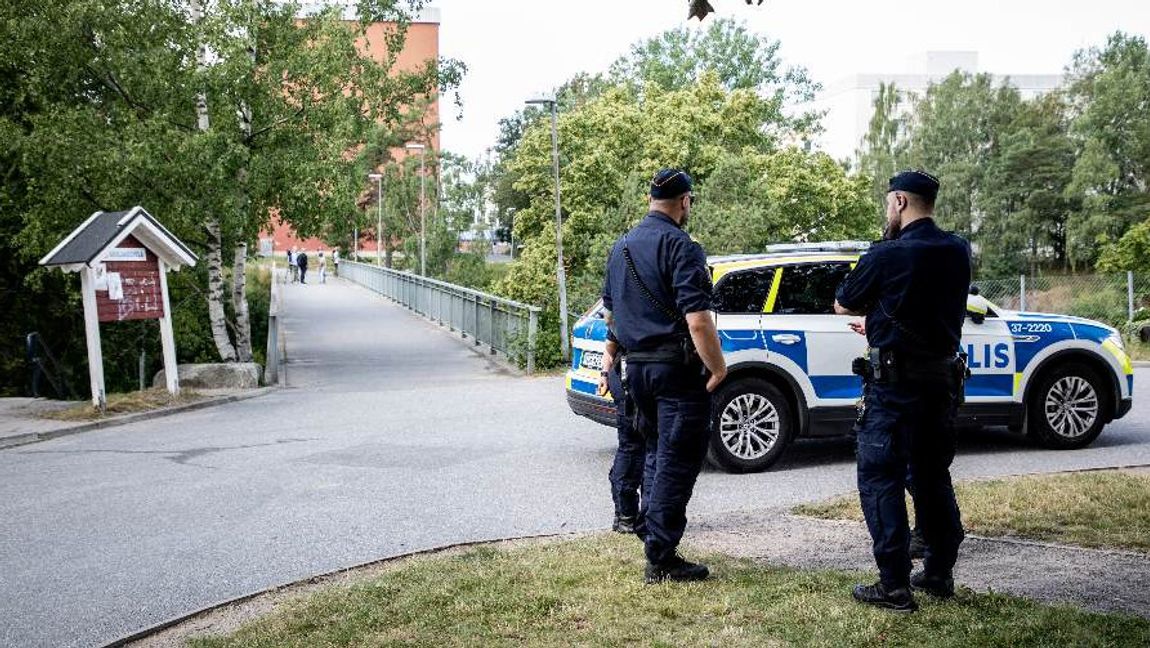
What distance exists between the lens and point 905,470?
5086 mm

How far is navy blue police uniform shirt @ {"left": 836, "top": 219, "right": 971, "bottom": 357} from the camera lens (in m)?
5.05

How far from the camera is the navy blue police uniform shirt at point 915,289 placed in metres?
5.05

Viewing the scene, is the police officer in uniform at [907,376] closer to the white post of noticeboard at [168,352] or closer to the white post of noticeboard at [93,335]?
the white post of noticeboard at [93,335]

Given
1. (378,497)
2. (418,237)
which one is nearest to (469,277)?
(418,237)

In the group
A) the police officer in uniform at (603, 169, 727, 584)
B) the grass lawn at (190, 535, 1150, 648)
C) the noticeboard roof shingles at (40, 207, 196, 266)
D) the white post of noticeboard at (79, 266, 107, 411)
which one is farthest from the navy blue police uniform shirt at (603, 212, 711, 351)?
the noticeboard roof shingles at (40, 207, 196, 266)

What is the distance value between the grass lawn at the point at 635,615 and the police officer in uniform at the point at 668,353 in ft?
1.11

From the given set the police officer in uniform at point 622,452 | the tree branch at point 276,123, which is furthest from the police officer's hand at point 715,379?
the tree branch at point 276,123

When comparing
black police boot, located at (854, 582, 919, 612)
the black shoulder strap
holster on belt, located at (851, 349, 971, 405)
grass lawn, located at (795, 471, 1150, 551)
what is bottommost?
grass lawn, located at (795, 471, 1150, 551)

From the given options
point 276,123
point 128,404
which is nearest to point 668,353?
point 128,404

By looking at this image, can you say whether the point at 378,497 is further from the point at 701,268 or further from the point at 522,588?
the point at 701,268

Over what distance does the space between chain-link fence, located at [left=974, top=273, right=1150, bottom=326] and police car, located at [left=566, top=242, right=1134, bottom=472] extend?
1403 centimetres

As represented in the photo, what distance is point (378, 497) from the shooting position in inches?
338

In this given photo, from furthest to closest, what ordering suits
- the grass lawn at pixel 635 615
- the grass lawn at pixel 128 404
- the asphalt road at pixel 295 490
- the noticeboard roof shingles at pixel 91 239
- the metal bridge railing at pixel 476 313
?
the metal bridge railing at pixel 476 313 < the noticeboard roof shingles at pixel 91 239 < the grass lawn at pixel 128 404 < the asphalt road at pixel 295 490 < the grass lawn at pixel 635 615

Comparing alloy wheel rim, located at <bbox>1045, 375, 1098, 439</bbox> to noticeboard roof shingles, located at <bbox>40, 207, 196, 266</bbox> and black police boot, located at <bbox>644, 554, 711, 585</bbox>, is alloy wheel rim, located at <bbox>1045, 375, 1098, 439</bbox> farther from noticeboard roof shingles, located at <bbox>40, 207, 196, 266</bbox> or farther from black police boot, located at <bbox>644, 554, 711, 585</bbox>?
noticeboard roof shingles, located at <bbox>40, 207, 196, 266</bbox>
